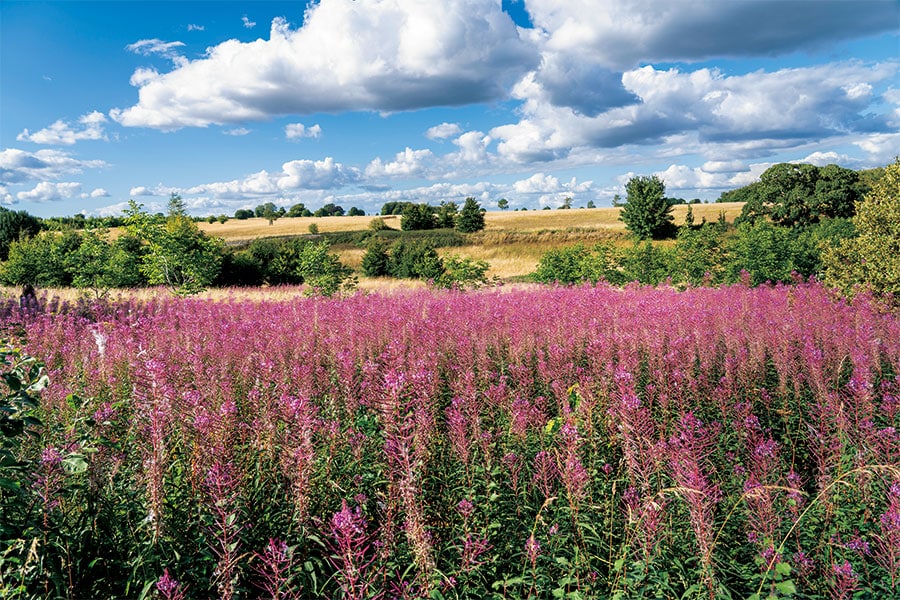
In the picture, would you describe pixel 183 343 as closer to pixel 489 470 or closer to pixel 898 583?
pixel 489 470

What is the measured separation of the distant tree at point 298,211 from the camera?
103000mm

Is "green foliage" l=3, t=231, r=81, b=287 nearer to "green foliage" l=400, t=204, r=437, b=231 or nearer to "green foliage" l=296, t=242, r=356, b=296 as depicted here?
"green foliage" l=296, t=242, r=356, b=296

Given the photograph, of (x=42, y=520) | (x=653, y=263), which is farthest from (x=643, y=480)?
(x=653, y=263)

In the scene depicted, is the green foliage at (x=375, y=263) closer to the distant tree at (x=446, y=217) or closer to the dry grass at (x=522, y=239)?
the dry grass at (x=522, y=239)

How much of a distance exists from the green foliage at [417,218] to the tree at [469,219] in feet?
20.1

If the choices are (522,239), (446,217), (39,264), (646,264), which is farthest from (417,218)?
(646,264)

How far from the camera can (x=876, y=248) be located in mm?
9672

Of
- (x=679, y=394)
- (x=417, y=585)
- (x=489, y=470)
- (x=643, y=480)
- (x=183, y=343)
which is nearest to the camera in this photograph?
(x=417, y=585)

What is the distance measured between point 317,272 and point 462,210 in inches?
1939

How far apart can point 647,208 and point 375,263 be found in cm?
2951

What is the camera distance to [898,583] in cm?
274

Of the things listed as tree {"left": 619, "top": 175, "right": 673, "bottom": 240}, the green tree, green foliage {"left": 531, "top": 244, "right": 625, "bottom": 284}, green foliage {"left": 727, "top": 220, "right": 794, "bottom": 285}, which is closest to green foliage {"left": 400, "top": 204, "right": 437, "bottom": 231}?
tree {"left": 619, "top": 175, "right": 673, "bottom": 240}

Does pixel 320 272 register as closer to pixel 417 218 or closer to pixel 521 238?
pixel 521 238

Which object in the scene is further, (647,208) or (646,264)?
(647,208)
